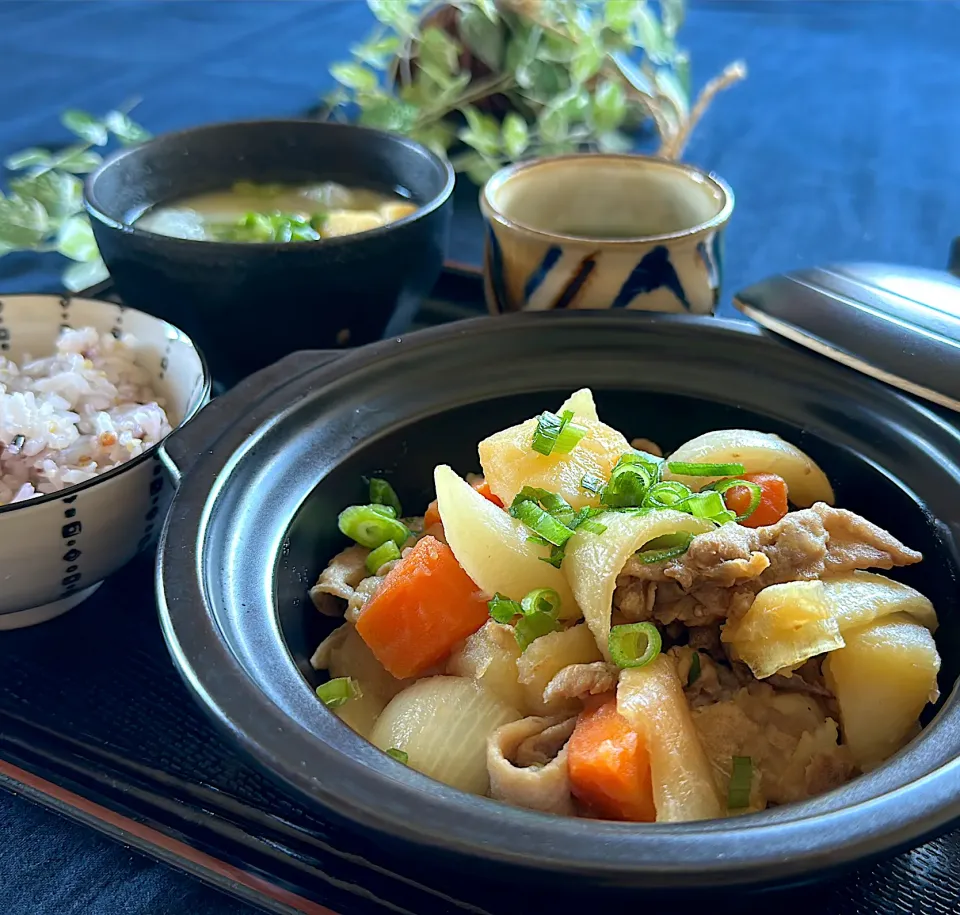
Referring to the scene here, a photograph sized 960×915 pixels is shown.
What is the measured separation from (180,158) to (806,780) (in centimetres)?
191

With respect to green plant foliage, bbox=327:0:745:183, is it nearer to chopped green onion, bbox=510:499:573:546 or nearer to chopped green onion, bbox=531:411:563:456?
chopped green onion, bbox=531:411:563:456

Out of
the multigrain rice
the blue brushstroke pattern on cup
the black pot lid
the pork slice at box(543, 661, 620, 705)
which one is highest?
the black pot lid

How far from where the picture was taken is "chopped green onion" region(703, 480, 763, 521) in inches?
56.4

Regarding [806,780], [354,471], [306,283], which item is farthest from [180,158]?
[806,780]

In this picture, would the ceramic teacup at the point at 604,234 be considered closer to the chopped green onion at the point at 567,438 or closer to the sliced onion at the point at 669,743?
the chopped green onion at the point at 567,438

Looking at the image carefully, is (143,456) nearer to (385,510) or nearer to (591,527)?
(385,510)

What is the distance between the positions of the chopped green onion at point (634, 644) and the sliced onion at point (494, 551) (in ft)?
0.32

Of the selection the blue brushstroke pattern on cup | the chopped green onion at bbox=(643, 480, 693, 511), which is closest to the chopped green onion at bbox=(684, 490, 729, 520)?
the chopped green onion at bbox=(643, 480, 693, 511)

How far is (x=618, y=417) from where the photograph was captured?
5.84 ft

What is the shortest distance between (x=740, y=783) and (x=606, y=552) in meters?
0.33

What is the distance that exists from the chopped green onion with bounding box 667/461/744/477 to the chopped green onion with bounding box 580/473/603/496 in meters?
0.12

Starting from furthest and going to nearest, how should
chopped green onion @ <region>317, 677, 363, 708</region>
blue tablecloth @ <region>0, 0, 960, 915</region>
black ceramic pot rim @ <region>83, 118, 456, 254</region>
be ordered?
→ blue tablecloth @ <region>0, 0, 960, 915</region>, black ceramic pot rim @ <region>83, 118, 456, 254</region>, chopped green onion @ <region>317, 677, 363, 708</region>

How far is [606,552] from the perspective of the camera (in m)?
1.26

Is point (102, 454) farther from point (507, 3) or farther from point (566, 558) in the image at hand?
point (507, 3)
